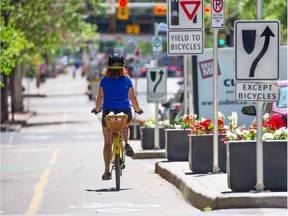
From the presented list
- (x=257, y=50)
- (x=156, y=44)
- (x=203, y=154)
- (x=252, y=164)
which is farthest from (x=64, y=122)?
(x=257, y=50)

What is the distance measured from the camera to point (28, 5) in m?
48.3

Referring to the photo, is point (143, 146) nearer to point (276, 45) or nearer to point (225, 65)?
point (225, 65)

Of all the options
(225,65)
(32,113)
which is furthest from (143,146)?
(32,113)

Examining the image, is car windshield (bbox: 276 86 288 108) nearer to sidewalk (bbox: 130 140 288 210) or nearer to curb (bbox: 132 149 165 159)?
sidewalk (bbox: 130 140 288 210)

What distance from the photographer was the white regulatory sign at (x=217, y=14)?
60.5 ft

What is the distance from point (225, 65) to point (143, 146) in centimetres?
353

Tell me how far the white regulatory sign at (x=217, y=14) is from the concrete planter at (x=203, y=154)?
182 cm

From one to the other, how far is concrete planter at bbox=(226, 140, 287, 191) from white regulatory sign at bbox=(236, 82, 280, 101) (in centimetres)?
72

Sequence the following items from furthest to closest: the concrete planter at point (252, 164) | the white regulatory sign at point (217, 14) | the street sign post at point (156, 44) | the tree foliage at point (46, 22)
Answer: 1. the tree foliage at point (46, 22)
2. the street sign post at point (156, 44)
3. the white regulatory sign at point (217, 14)
4. the concrete planter at point (252, 164)

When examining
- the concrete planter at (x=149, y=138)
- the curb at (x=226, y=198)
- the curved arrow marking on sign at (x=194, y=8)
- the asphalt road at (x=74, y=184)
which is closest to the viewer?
the curb at (x=226, y=198)

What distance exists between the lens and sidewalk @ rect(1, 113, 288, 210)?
13.2m

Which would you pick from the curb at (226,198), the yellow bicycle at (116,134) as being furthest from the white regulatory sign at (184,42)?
the curb at (226,198)

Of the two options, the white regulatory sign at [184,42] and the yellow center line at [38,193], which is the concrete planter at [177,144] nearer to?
the yellow center line at [38,193]

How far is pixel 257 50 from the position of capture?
1398cm
